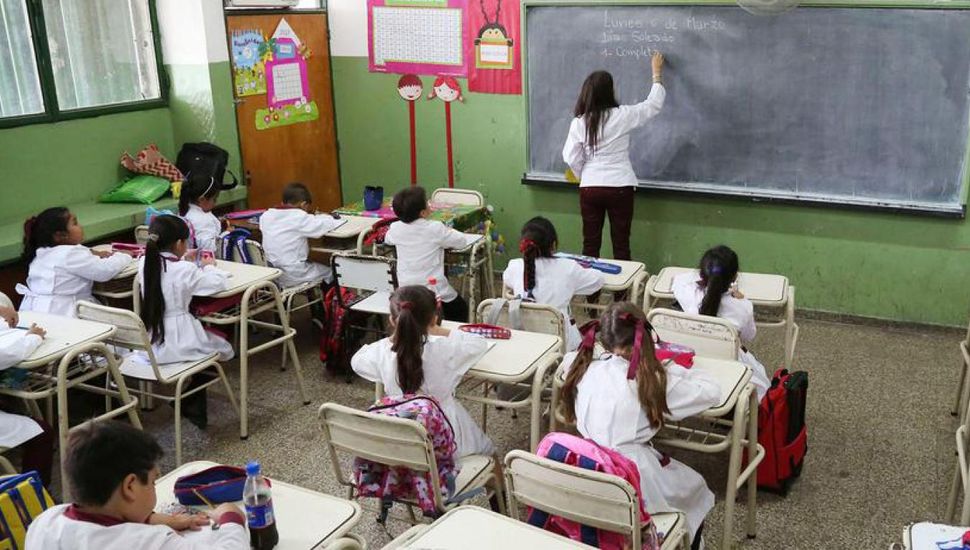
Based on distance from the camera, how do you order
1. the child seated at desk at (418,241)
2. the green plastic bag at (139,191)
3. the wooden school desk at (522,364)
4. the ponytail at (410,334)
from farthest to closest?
the green plastic bag at (139,191) < the child seated at desk at (418,241) < the wooden school desk at (522,364) < the ponytail at (410,334)

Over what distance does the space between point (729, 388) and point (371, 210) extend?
3.03 m

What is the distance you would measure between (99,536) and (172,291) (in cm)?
215

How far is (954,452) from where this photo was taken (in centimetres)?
348

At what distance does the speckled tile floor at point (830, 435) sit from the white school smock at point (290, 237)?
498 millimetres

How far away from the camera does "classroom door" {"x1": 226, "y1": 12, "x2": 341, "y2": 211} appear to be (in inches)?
221

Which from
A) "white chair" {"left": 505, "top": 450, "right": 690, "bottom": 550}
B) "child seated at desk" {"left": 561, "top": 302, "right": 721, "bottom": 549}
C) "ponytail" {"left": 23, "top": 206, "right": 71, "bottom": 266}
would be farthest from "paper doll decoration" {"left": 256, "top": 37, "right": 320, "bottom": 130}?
"white chair" {"left": 505, "top": 450, "right": 690, "bottom": 550}

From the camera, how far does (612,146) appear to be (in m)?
4.91

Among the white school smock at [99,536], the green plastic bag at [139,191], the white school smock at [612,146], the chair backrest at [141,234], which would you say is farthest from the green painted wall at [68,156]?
the white school smock at [99,536]

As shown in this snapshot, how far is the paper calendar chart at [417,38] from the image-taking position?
5.73 meters

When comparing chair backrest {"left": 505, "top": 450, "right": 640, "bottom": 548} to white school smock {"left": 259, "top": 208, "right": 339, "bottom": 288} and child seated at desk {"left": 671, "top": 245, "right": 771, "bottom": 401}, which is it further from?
white school smock {"left": 259, "top": 208, "right": 339, "bottom": 288}

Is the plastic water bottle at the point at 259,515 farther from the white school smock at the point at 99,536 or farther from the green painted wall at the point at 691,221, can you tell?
the green painted wall at the point at 691,221

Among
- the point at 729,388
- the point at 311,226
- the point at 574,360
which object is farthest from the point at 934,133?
the point at 311,226

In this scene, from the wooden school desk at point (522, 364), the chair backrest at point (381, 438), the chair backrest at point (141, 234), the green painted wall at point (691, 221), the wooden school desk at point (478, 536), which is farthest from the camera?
the green painted wall at point (691, 221)

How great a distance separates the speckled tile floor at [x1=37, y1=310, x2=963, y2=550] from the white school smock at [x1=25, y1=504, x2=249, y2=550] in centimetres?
140
